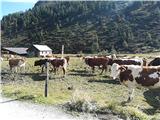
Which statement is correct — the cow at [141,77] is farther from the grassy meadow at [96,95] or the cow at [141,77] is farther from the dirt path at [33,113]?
the dirt path at [33,113]

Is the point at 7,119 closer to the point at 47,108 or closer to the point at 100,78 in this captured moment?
the point at 47,108

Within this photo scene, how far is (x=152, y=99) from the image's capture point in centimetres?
2044

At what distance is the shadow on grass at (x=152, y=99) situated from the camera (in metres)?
16.9

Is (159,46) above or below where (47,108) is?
above

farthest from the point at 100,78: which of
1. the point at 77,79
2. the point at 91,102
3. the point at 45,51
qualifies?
the point at 45,51

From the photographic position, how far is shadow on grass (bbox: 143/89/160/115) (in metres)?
16.9

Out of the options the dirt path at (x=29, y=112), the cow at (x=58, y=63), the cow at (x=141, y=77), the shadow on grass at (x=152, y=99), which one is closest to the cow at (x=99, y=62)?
the cow at (x=58, y=63)

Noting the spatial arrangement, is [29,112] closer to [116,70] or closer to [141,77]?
[141,77]

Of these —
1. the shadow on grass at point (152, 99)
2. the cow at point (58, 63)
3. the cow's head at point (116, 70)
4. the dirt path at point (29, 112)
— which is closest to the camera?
the dirt path at point (29, 112)

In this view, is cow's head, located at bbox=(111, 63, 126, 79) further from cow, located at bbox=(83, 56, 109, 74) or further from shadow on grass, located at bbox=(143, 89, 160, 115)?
cow, located at bbox=(83, 56, 109, 74)

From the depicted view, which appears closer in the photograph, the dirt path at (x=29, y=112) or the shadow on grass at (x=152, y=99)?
the dirt path at (x=29, y=112)

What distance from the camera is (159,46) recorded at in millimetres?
146375

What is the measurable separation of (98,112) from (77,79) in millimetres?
14724

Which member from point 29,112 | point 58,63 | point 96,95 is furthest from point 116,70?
point 58,63
